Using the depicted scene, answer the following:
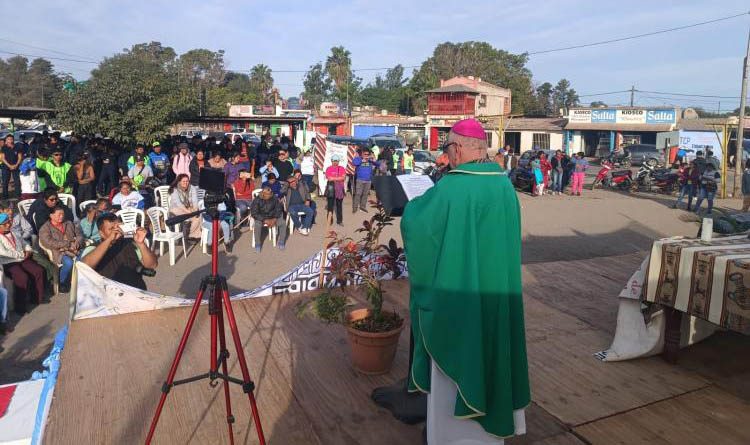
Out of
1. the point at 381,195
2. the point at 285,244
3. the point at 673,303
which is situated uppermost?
the point at 381,195

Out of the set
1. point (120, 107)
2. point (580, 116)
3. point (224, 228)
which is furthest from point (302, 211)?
point (580, 116)

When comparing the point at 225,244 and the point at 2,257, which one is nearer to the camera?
the point at 2,257

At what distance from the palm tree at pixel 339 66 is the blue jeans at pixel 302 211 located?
210ft

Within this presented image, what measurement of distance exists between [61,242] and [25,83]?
6719cm

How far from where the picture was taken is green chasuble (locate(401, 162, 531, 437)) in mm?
2623

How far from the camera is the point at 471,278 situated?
2.61 meters

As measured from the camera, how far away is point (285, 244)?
10359mm

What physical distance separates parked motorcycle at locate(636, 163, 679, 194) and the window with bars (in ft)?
63.1

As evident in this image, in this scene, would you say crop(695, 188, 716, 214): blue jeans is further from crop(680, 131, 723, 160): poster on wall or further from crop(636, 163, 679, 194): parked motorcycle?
crop(680, 131, 723, 160): poster on wall

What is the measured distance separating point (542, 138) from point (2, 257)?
36805 mm

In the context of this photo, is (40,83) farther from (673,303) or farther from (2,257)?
(673,303)

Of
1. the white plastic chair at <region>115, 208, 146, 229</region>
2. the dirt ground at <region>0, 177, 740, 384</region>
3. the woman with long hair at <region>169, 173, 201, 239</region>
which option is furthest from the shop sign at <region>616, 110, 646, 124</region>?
the white plastic chair at <region>115, 208, 146, 229</region>

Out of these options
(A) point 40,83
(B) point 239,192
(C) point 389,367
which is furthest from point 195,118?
(A) point 40,83

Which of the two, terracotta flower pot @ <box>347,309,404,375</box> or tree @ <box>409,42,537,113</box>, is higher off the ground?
tree @ <box>409,42,537,113</box>
